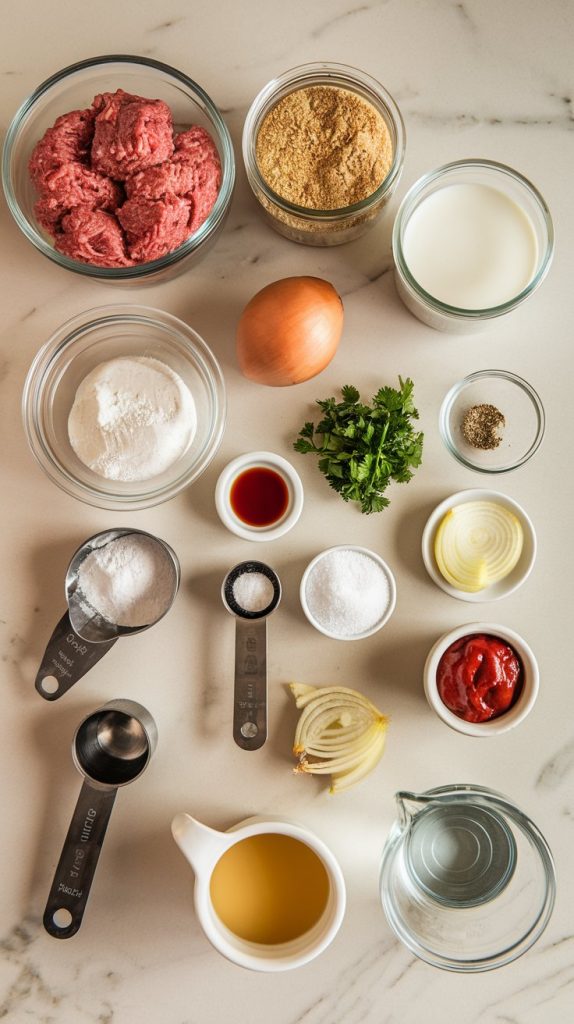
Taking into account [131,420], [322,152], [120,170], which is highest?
[322,152]

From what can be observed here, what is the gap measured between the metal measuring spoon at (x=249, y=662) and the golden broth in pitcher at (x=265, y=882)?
7.7 inches

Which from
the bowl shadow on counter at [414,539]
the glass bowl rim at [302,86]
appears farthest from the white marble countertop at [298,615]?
the glass bowl rim at [302,86]

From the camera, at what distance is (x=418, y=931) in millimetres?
1440

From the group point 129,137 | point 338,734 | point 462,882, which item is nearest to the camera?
point 129,137

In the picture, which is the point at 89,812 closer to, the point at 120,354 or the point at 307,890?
the point at 307,890

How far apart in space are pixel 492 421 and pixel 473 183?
0.47m

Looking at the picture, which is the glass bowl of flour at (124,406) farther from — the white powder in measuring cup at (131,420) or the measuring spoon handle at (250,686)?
the measuring spoon handle at (250,686)

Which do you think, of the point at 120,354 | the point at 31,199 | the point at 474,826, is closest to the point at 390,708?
the point at 474,826

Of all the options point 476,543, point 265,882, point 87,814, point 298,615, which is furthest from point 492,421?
Result: point 87,814

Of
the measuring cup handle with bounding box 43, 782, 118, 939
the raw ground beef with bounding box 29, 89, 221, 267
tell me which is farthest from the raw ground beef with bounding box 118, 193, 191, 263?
the measuring cup handle with bounding box 43, 782, 118, 939

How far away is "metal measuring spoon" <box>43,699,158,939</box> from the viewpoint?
1540 millimetres

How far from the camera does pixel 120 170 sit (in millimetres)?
1376

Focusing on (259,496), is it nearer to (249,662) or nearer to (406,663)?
(249,662)

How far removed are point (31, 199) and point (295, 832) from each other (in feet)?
4.36
